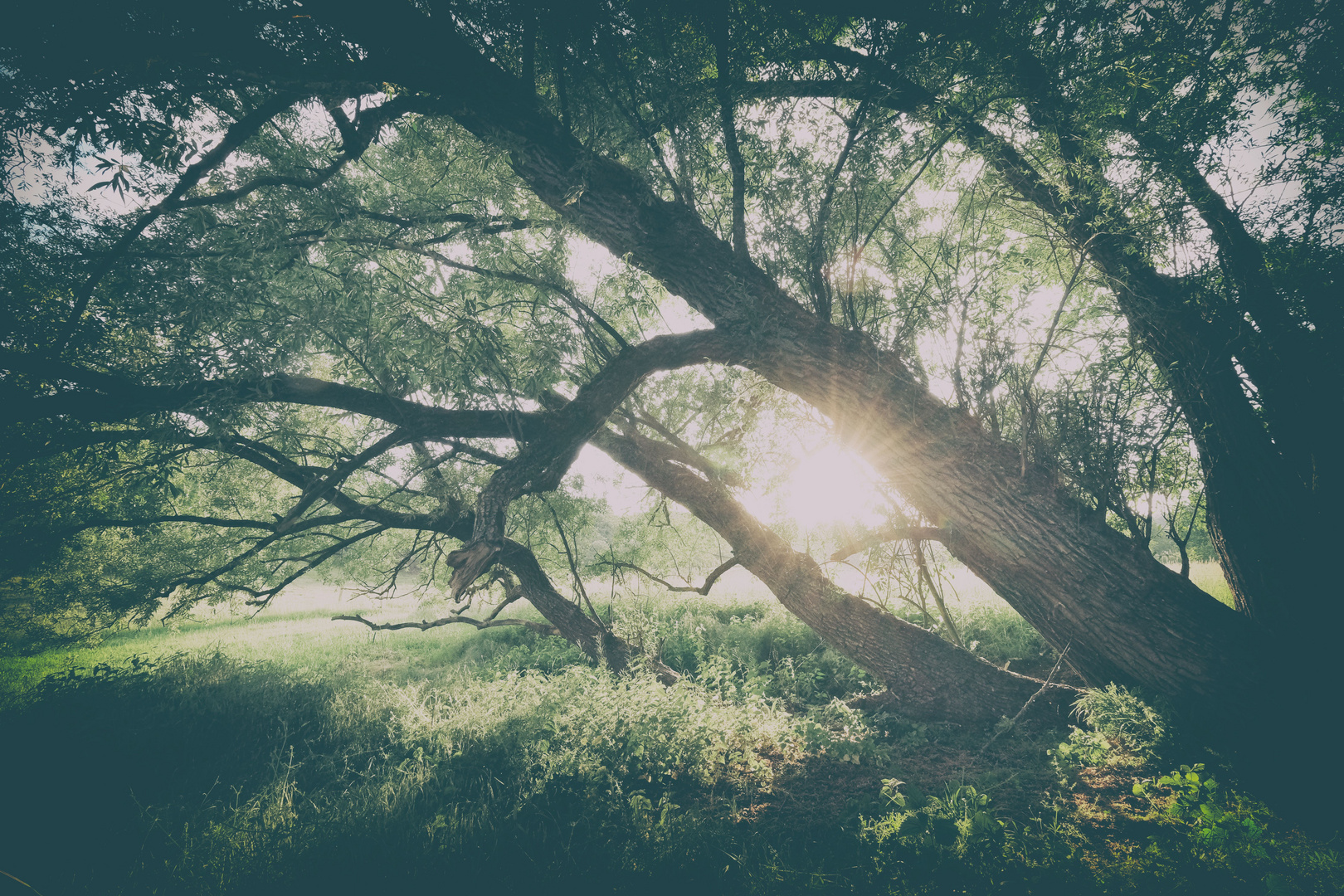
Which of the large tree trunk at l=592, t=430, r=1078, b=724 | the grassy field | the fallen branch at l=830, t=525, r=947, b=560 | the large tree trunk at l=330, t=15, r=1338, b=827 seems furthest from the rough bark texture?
the large tree trunk at l=592, t=430, r=1078, b=724

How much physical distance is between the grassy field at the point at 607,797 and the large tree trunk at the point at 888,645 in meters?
0.34

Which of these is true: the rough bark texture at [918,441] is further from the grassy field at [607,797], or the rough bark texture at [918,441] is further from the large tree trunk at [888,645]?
the large tree trunk at [888,645]

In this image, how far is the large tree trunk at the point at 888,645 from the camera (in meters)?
5.20

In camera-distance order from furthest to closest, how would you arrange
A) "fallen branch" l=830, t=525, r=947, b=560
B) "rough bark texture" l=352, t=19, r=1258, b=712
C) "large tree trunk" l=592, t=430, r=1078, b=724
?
"large tree trunk" l=592, t=430, r=1078, b=724 < "fallen branch" l=830, t=525, r=947, b=560 < "rough bark texture" l=352, t=19, r=1258, b=712

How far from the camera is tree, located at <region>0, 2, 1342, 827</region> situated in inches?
139

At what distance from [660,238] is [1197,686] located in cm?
556

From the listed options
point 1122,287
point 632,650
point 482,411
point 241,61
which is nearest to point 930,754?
point 632,650

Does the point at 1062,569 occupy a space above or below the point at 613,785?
above

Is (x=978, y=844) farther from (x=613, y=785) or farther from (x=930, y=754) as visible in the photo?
(x=613, y=785)

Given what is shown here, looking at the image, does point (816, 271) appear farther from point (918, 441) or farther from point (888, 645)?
point (888, 645)

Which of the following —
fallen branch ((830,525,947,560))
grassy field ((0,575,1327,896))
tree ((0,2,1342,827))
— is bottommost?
grassy field ((0,575,1327,896))

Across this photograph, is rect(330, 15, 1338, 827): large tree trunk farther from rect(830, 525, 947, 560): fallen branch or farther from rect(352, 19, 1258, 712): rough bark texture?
rect(830, 525, 947, 560): fallen branch

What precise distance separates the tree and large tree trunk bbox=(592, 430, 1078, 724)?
132 cm

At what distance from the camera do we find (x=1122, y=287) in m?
4.38
